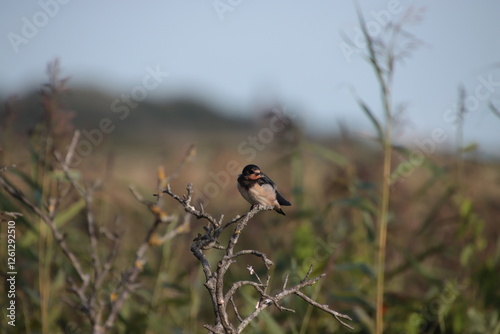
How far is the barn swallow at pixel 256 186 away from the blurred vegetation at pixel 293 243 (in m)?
1.36

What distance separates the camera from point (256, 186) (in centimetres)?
188

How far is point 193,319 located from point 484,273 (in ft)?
7.45

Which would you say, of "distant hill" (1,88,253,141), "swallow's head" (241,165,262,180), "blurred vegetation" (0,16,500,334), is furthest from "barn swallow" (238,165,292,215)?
"distant hill" (1,88,253,141)

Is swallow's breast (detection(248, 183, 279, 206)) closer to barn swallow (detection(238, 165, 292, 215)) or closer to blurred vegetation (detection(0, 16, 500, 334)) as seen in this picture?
barn swallow (detection(238, 165, 292, 215))

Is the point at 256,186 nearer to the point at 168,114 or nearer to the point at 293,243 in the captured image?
the point at 293,243

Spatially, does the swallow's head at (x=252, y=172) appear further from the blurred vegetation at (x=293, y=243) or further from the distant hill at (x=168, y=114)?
the distant hill at (x=168, y=114)

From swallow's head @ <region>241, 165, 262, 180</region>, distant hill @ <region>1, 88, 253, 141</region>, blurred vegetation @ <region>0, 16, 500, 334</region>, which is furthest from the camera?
distant hill @ <region>1, 88, 253, 141</region>

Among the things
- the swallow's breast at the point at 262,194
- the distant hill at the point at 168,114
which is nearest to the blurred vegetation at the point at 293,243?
Answer: the swallow's breast at the point at 262,194

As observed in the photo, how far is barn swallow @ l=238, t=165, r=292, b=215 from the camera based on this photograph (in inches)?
73.2

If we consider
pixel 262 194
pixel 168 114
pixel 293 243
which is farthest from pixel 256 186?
pixel 168 114

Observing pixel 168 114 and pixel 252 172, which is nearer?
pixel 252 172

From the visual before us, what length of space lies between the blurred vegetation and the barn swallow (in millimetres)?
1358

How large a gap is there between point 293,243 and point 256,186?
3294mm

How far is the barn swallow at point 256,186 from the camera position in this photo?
186 cm
